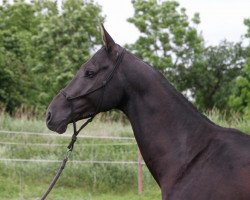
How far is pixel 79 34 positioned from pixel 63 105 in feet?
85.0

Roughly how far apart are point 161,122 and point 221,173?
59 centimetres

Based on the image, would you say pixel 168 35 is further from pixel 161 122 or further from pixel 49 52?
pixel 161 122

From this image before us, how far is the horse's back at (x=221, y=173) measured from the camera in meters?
3.51

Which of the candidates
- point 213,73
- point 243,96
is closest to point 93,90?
point 243,96

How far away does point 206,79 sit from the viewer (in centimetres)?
3697

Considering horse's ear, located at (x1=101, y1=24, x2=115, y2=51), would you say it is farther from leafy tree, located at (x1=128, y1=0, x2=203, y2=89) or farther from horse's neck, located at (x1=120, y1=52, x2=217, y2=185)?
leafy tree, located at (x1=128, y1=0, x2=203, y2=89)

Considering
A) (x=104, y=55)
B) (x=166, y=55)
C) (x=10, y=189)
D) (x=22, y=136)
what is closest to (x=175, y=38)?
(x=166, y=55)

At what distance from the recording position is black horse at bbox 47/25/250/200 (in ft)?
12.0

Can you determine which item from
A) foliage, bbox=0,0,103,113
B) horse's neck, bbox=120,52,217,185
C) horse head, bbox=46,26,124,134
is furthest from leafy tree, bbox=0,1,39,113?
horse's neck, bbox=120,52,217,185

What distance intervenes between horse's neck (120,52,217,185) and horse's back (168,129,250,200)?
9 cm

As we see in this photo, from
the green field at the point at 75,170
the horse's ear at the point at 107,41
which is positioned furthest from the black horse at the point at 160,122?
the green field at the point at 75,170

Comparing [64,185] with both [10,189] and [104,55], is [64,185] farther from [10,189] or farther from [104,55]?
[104,55]

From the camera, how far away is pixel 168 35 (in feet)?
120

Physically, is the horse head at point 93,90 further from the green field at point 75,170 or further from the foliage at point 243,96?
the foliage at point 243,96
